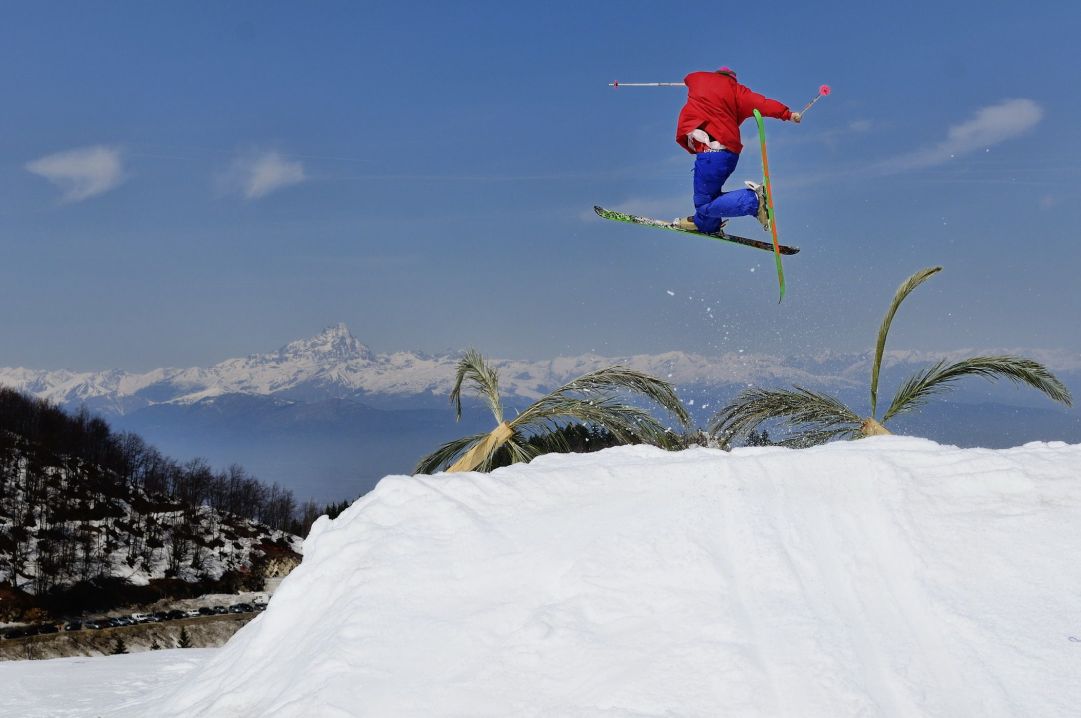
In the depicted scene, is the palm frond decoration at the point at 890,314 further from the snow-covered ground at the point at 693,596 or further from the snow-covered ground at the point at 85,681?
the snow-covered ground at the point at 85,681

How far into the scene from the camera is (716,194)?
1364cm

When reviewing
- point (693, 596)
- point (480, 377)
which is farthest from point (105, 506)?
point (693, 596)

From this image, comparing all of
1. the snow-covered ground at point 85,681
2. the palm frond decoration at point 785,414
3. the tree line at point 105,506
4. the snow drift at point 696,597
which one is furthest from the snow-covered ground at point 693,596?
the tree line at point 105,506

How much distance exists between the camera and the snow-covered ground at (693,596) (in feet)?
16.6

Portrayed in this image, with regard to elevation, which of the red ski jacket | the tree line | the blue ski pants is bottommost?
the tree line

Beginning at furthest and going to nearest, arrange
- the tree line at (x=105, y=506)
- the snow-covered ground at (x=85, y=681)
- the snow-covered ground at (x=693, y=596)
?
the tree line at (x=105, y=506)
the snow-covered ground at (x=85, y=681)
the snow-covered ground at (x=693, y=596)

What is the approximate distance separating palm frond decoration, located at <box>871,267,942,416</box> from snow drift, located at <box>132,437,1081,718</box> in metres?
6.86

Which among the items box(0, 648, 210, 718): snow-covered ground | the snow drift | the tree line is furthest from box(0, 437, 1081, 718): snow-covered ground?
the tree line

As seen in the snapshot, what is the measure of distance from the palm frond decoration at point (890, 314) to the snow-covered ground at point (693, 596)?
668cm

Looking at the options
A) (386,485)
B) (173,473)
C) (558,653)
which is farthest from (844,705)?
(173,473)

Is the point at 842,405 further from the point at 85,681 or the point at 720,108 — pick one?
the point at 85,681

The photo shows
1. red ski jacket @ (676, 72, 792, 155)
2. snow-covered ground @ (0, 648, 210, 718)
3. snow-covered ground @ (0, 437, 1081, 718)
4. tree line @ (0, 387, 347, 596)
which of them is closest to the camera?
snow-covered ground @ (0, 437, 1081, 718)

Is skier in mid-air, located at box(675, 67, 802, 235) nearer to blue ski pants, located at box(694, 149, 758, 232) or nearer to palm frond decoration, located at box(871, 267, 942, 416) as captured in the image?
blue ski pants, located at box(694, 149, 758, 232)

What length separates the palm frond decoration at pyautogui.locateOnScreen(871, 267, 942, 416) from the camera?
14375mm
